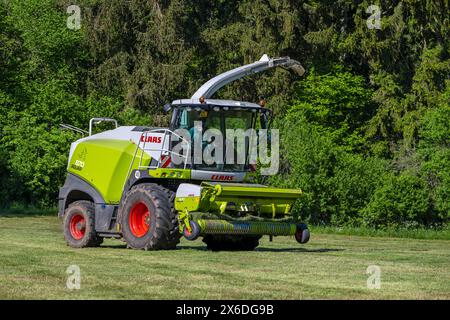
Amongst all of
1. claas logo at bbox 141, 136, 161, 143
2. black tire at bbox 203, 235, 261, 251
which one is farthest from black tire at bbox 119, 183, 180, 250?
black tire at bbox 203, 235, 261, 251

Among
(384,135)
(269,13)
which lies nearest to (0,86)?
(269,13)

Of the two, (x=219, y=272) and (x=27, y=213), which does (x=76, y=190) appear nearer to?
(x=219, y=272)

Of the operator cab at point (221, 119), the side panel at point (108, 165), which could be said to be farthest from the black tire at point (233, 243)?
the side panel at point (108, 165)

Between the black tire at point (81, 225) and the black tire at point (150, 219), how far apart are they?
1.29 m

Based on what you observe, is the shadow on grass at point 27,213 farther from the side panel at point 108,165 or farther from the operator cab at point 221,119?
the operator cab at point 221,119

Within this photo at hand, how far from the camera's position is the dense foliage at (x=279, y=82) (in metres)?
41.2

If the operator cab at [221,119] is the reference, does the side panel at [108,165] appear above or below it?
below

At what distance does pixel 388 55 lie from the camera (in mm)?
52125

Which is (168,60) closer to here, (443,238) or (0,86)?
(0,86)

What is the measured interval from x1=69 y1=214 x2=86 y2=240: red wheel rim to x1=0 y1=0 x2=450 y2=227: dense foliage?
54.9 feet

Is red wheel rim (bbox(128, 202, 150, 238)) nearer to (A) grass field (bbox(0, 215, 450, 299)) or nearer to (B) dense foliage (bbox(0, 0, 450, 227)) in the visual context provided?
(A) grass field (bbox(0, 215, 450, 299))

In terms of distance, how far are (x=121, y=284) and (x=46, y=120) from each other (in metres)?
35.0
